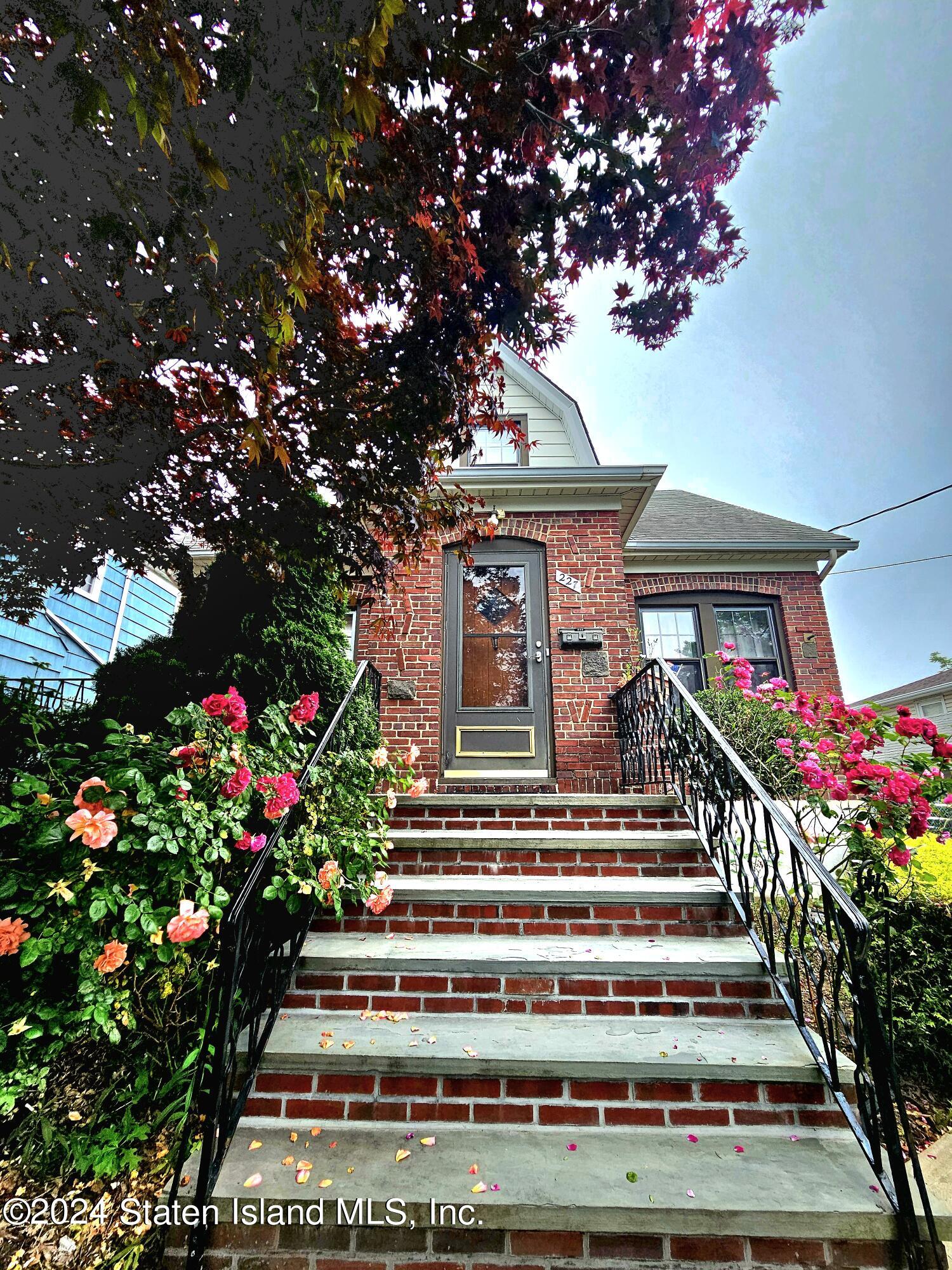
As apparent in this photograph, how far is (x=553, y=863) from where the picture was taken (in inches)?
137

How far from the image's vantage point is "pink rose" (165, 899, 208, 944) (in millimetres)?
2053

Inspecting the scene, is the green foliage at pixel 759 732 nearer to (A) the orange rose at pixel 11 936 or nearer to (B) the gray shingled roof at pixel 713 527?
(B) the gray shingled roof at pixel 713 527

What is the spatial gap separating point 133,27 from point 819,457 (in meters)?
69.1

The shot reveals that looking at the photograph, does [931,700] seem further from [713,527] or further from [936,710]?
[713,527]

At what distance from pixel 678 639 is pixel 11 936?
6.92 m

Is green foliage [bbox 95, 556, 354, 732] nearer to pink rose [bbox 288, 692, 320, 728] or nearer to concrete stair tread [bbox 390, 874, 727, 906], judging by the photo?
pink rose [bbox 288, 692, 320, 728]

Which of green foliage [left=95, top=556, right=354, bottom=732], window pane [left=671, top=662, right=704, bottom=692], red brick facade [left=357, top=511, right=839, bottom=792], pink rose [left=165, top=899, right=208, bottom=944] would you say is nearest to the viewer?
pink rose [left=165, top=899, right=208, bottom=944]

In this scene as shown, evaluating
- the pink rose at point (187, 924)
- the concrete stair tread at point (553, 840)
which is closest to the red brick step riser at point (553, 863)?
the concrete stair tread at point (553, 840)

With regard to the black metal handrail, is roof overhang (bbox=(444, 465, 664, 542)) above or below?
above

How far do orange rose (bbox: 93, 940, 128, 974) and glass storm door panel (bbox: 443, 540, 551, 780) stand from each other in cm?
345

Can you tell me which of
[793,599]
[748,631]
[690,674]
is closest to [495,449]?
[690,674]

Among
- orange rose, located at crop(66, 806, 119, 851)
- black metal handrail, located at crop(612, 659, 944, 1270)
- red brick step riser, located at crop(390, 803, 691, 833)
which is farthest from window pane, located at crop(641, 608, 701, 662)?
orange rose, located at crop(66, 806, 119, 851)

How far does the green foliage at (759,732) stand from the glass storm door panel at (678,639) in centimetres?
99

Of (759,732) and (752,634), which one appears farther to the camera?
(752,634)
